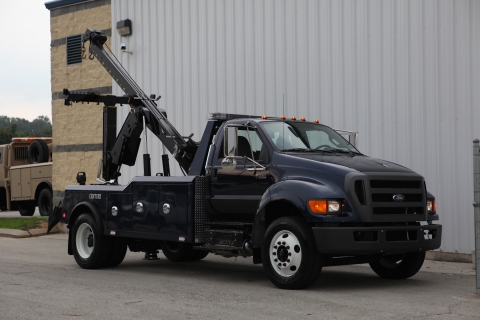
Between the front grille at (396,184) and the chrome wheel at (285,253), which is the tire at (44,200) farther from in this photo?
the front grille at (396,184)

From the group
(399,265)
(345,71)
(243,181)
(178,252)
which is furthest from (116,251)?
(345,71)

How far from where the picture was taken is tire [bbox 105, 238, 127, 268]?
42.1 feet

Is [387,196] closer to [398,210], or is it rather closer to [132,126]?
[398,210]

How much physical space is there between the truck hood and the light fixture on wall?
398 inches

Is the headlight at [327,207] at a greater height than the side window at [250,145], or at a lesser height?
lesser

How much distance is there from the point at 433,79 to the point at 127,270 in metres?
6.17

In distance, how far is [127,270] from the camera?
41.3 ft

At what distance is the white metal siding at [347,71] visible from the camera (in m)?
13.5

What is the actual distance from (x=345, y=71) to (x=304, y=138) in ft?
14.4

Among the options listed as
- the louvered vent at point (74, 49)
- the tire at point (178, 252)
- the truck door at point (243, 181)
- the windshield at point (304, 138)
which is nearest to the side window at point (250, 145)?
the truck door at point (243, 181)

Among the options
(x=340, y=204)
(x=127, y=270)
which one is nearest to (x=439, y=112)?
(x=340, y=204)

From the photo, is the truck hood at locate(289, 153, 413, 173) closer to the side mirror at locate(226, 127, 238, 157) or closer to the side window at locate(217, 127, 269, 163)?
the side window at locate(217, 127, 269, 163)

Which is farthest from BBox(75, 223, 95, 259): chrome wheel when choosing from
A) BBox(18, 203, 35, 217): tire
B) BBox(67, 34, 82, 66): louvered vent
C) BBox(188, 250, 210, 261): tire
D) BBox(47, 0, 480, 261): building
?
BBox(18, 203, 35, 217): tire

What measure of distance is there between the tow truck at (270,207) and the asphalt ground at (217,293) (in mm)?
400
